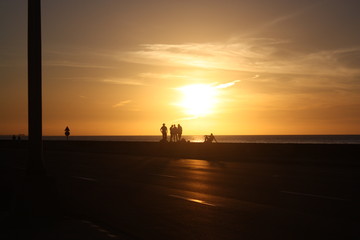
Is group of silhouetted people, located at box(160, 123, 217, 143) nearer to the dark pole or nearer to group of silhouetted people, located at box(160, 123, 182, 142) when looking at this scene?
group of silhouetted people, located at box(160, 123, 182, 142)

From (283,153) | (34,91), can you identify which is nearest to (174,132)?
(283,153)

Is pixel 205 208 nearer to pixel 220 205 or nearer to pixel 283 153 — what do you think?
pixel 220 205

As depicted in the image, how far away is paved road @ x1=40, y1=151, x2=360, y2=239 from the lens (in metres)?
8.69

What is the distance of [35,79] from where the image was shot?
15680 mm

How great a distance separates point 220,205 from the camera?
38.2ft

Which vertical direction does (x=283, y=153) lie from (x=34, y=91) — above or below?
below

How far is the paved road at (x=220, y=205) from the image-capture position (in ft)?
28.5

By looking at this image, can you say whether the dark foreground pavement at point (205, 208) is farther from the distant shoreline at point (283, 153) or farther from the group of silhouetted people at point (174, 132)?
the group of silhouetted people at point (174, 132)

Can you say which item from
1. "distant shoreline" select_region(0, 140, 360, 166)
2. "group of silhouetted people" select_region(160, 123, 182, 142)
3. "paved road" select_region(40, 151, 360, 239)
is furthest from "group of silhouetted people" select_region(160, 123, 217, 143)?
"paved road" select_region(40, 151, 360, 239)

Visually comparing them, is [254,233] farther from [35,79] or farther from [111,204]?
[35,79]

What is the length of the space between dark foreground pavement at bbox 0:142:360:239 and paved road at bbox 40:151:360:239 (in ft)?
0.06

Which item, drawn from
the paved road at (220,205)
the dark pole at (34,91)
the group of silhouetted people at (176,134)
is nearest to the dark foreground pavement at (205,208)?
the paved road at (220,205)

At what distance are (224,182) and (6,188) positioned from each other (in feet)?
23.5

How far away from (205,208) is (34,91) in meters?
7.45
